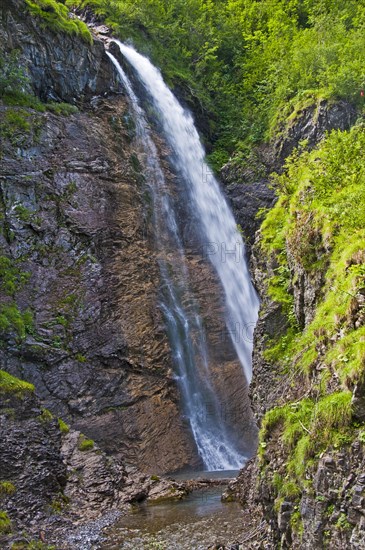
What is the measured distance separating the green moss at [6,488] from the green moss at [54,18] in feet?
59.6

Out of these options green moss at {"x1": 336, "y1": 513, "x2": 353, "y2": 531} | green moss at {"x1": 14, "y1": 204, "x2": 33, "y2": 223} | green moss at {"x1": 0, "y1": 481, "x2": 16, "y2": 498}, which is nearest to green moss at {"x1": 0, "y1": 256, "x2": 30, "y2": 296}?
green moss at {"x1": 14, "y1": 204, "x2": 33, "y2": 223}

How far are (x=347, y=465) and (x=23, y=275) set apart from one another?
13.9 metres

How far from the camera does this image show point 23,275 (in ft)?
57.9

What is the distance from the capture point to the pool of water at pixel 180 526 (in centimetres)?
907

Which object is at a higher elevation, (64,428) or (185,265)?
(185,265)

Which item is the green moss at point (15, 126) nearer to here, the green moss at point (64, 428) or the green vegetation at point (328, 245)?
the green moss at point (64, 428)

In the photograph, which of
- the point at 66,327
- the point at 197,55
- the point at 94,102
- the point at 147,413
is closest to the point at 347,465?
the point at 147,413

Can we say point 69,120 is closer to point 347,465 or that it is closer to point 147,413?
point 147,413

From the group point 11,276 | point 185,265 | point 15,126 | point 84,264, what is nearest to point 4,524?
point 11,276

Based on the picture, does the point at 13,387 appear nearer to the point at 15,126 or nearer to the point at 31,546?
the point at 31,546

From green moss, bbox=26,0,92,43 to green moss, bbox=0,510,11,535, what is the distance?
18.9m

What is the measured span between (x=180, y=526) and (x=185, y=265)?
40.7 feet

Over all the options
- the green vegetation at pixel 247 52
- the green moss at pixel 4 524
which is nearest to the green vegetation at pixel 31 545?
the green moss at pixel 4 524

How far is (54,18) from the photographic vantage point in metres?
22.4
